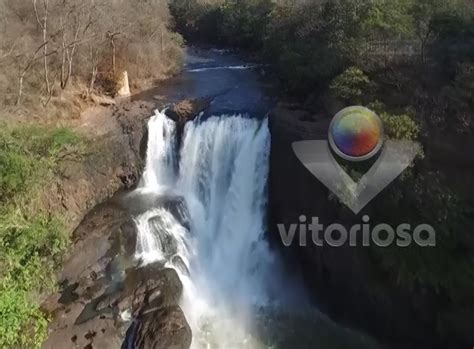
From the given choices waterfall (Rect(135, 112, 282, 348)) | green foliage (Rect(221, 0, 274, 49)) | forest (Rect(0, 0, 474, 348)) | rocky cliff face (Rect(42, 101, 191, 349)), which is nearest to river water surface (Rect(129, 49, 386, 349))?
waterfall (Rect(135, 112, 282, 348))

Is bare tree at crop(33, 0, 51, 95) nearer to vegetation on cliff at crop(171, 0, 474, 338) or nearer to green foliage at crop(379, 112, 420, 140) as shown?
vegetation on cliff at crop(171, 0, 474, 338)

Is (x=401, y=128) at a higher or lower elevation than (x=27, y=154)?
higher

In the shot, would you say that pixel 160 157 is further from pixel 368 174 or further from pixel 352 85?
pixel 368 174

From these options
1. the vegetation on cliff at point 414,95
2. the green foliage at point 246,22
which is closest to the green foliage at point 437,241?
the vegetation on cliff at point 414,95

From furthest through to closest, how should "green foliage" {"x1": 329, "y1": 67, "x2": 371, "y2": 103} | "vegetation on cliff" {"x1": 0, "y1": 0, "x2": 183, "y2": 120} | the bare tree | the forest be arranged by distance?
the bare tree, "vegetation on cliff" {"x1": 0, "y1": 0, "x2": 183, "y2": 120}, "green foliage" {"x1": 329, "y1": 67, "x2": 371, "y2": 103}, the forest

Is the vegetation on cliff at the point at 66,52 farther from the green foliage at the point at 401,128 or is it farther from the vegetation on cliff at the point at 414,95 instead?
the green foliage at the point at 401,128

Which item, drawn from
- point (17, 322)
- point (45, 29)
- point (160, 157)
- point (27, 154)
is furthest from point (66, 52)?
point (17, 322)
